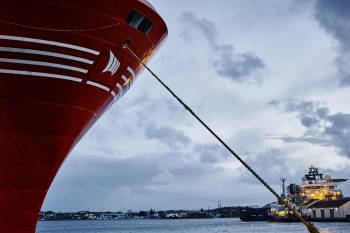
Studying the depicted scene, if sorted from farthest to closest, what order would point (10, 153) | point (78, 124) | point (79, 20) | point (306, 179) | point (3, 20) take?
point (306, 179) < point (78, 124) < point (10, 153) < point (79, 20) < point (3, 20)

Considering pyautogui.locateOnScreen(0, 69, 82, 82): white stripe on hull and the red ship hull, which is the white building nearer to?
the red ship hull

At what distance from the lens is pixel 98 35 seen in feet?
31.4

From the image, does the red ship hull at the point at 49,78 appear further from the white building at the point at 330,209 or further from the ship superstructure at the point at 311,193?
the ship superstructure at the point at 311,193

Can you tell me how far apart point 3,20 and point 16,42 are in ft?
1.55

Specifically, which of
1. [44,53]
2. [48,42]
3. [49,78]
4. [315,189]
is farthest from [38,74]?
[315,189]

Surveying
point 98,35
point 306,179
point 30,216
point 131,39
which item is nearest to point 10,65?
point 98,35

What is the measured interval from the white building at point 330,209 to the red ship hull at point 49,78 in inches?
2845

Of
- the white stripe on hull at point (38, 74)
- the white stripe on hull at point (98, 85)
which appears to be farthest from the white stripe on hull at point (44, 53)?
the white stripe on hull at point (98, 85)

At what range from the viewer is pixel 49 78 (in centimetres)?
942

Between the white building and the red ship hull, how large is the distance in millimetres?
72267

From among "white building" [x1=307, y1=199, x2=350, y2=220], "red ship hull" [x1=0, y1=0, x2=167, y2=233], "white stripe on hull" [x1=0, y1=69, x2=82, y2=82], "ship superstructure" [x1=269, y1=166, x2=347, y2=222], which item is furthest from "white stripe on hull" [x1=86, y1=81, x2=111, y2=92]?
"ship superstructure" [x1=269, y1=166, x2=347, y2=222]

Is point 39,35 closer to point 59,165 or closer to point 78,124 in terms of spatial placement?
A: point 78,124

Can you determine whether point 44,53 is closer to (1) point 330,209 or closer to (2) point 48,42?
(2) point 48,42

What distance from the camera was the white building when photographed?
75812mm
